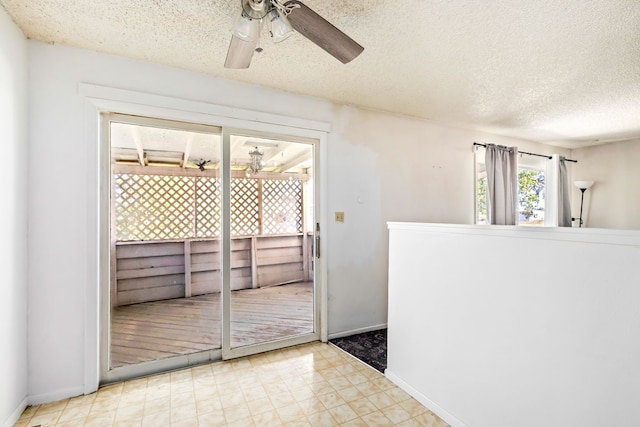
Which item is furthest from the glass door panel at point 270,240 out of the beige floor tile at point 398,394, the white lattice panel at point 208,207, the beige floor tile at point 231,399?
the beige floor tile at point 398,394

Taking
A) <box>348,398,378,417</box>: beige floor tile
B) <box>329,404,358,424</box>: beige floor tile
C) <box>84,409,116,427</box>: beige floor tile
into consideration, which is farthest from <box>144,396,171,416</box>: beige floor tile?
<box>348,398,378,417</box>: beige floor tile

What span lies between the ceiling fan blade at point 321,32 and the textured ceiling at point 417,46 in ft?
0.96

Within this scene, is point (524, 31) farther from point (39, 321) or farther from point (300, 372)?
point (39, 321)

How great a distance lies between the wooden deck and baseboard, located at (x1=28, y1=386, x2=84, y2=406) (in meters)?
0.23

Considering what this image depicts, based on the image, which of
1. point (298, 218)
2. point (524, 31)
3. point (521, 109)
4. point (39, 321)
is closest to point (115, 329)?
point (39, 321)

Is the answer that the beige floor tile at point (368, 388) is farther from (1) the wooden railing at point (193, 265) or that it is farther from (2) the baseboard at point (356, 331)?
(1) the wooden railing at point (193, 265)

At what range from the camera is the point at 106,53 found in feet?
6.64

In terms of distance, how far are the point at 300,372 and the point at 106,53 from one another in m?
2.62

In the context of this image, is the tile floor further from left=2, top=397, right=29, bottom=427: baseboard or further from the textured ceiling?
the textured ceiling

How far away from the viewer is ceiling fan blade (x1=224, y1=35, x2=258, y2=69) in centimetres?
145

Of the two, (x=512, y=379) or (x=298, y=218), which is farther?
(x=298, y=218)

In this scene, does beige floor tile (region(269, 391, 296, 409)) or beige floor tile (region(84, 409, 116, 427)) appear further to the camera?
beige floor tile (region(269, 391, 296, 409))

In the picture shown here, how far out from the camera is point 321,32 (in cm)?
136

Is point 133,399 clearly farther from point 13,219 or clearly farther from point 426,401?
point 426,401
